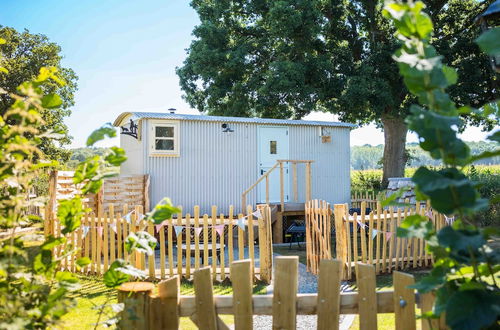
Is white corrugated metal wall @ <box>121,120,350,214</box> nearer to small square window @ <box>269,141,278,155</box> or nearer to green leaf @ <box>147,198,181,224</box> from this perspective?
small square window @ <box>269,141,278,155</box>

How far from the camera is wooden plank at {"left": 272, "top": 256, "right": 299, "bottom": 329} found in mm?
2098

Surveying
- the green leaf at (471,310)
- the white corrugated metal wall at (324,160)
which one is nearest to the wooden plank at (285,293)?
the green leaf at (471,310)

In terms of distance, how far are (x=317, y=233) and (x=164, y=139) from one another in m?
7.27

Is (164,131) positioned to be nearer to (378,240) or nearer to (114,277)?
(378,240)

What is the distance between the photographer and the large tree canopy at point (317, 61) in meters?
18.5

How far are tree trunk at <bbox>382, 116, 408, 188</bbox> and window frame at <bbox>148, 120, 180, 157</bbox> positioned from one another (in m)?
11.0

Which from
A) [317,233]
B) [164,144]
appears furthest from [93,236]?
[164,144]

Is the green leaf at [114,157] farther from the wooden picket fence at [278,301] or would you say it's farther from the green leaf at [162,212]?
the wooden picket fence at [278,301]

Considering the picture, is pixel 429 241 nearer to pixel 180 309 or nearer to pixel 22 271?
pixel 180 309

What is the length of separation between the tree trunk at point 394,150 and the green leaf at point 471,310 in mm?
19911

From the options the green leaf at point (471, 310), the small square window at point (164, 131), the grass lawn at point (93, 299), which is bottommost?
the grass lawn at point (93, 299)

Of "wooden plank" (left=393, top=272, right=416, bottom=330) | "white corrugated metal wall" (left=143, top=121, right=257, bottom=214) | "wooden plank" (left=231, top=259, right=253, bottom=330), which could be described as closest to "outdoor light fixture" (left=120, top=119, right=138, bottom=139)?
"white corrugated metal wall" (left=143, top=121, right=257, bottom=214)

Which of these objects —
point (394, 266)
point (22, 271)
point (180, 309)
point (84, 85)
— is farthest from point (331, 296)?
point (84, 85)

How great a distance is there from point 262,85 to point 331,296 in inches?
717
